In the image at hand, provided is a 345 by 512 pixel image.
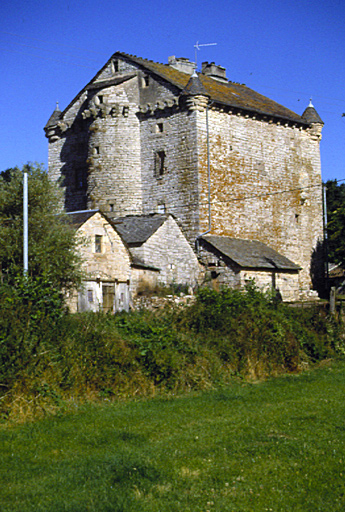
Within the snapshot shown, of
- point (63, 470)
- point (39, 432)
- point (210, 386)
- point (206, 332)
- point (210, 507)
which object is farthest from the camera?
point (206, 332)

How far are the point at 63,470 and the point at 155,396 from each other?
196 inches

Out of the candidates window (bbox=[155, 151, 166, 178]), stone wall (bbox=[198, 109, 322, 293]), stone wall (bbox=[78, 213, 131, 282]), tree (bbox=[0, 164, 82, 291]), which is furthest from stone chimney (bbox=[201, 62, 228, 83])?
tree (bbox=[0, 164, 82, 291])

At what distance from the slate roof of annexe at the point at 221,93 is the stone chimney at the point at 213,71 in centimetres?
73

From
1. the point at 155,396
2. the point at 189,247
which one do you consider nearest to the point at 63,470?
the point at 155,396

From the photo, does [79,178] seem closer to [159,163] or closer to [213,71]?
[159,163]

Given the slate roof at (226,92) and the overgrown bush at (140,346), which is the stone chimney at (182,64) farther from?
the overgrown bush at (140,346)

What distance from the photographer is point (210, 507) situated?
6668 mm

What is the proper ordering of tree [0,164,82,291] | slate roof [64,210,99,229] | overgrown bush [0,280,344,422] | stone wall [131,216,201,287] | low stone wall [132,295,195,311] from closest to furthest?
overgrown bush [0,280,344,422]
tree [0,164,82,291]
slate roof [64,210,99,229]
low stone wall [132,295,195,311]
stone wall [131,216,201,287]

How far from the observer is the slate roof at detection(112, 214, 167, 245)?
29750 mm

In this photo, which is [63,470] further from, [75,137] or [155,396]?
[75,137]

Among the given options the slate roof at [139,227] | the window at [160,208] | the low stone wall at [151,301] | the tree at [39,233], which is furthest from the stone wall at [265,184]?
the tree at [39,233]

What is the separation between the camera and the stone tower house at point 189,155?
3581 centimetres

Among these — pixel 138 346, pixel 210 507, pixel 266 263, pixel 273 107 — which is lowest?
pixel 210 507

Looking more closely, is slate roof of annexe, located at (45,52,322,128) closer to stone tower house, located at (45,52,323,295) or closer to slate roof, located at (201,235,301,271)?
stone tower house, located at (45,52,323,295)
